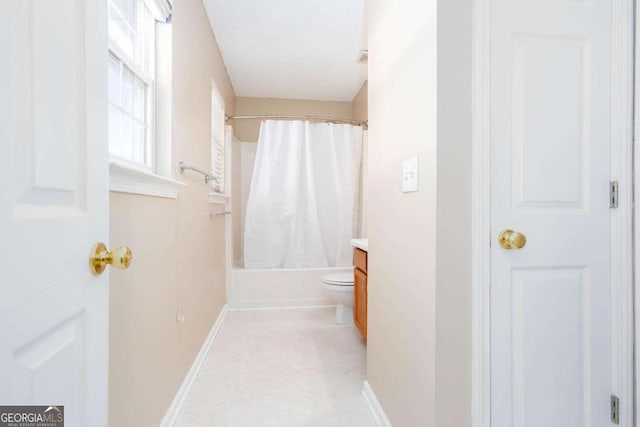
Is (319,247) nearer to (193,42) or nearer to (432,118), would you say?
→ (193,42)

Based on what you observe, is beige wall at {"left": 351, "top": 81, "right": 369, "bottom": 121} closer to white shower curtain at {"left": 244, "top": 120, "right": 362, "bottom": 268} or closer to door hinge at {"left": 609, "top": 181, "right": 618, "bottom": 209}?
white shower curtain at {"left": 244, "top": 120, "right": 362, "bottom": 268}

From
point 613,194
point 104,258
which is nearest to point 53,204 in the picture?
point 104,258

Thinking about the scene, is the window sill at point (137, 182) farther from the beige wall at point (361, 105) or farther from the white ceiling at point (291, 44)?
the beige wall at point (361, 105)

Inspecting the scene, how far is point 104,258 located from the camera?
26.3 inches

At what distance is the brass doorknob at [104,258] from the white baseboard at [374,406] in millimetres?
1301

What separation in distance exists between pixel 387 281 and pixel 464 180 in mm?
619

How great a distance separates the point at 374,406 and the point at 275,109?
3.33 meters

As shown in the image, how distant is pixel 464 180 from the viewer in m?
1.05

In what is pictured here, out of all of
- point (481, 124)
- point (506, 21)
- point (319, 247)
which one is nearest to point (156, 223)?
point (481, 124)

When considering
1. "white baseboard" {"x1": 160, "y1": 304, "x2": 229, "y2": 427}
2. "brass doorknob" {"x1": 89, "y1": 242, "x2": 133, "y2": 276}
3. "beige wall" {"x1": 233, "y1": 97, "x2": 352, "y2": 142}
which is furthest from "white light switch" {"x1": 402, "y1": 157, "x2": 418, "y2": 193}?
"beige wall" {"x1": 233, "y1": 97, "x2": 352, "y2": 142}

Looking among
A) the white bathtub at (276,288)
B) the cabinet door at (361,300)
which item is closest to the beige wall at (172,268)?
the white bathtub at (276,288)

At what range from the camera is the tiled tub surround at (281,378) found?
156 cm

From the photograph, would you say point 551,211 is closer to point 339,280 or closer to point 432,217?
point 432,217

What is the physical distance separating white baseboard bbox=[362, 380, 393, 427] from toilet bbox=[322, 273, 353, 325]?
0.90 metres
